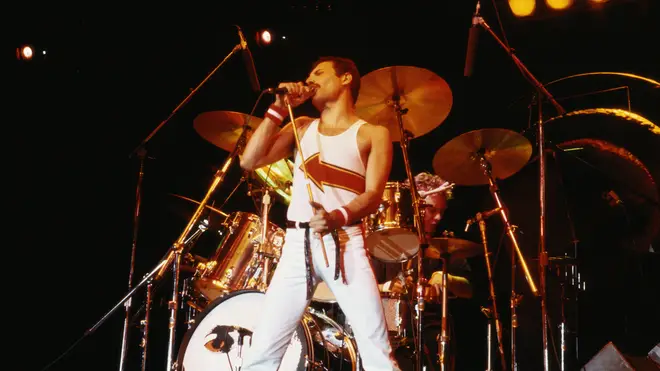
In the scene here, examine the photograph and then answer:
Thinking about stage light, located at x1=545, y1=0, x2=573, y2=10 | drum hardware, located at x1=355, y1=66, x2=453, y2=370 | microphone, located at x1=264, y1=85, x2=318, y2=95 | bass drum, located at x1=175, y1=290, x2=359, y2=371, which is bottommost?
bass drum, located at x1=175, y1=290, x2=359, y2=371

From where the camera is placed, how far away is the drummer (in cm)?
554

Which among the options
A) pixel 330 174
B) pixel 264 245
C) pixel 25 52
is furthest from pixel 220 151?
pixel 330 174

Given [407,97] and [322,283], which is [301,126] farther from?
[322,283]

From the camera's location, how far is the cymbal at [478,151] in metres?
5.11

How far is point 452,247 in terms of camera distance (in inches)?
206

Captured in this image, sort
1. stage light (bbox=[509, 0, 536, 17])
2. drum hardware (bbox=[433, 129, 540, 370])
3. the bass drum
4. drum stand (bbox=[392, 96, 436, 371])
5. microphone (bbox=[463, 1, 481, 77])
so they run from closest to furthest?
drum stand (bbox=[392, 96, 436, 371]), microphone (bbox=[463, 1, 481, 77]), the bass drum, drum hardware (bbox=[433, 129, 540, 370]), stage light (bbox=[509, 0, 536, 17])

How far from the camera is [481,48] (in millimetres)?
7203

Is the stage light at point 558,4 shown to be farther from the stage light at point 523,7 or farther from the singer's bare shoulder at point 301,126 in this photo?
the singer's bare shoulder at point 301,126

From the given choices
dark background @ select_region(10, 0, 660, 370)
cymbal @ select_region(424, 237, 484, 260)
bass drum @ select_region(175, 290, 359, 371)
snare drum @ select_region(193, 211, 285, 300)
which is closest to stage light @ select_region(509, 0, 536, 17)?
dark background @ select_region(10, 0, 660, 370)

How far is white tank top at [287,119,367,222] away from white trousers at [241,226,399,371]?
0.58 ft

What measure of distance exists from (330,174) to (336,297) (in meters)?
0.68

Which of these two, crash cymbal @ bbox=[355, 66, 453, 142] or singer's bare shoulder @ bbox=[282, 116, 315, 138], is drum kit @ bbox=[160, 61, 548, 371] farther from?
singer's bare shoulder @ bbox=[282, 116, 315, 138]

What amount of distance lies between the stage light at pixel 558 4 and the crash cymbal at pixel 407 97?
8.82 ft

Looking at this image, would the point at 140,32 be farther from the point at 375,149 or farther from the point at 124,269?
the point at 375,149
